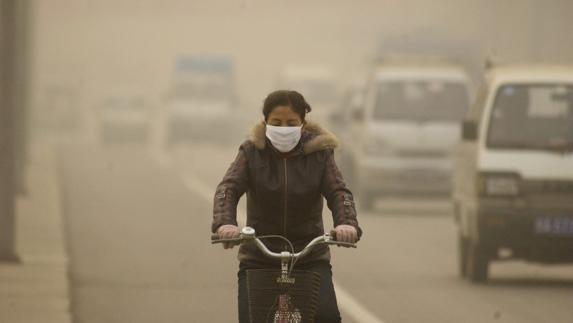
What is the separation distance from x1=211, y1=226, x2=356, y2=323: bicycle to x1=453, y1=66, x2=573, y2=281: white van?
27.6ft

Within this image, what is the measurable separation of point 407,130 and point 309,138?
61.6ft

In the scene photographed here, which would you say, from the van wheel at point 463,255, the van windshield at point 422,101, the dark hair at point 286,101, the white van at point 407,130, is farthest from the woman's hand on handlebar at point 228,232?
the van windshield at point 422,101

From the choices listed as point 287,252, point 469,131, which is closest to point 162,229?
point 469,131

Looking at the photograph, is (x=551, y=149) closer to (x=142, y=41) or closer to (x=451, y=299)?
(x=451, y=299)

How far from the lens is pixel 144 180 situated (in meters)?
36.2

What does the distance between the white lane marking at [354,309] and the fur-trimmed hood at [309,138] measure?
5.30m

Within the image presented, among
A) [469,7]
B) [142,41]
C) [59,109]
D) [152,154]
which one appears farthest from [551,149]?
[142,41]

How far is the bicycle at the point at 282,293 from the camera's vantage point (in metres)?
7.29

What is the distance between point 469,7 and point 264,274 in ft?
364

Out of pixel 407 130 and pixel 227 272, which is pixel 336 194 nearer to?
pixel 227 272

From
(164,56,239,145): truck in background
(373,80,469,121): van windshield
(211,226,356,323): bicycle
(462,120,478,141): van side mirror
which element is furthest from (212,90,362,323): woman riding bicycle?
(164,56,239,145): truck in background

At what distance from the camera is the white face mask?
783 centimetres

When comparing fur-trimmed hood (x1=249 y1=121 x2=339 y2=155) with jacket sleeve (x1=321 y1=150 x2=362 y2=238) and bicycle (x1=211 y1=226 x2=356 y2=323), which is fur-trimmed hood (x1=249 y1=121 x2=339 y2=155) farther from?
bicycle (x1=211 y1=226 x2=356 y2=323)

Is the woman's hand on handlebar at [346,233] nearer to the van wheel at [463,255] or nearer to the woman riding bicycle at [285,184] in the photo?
the woman riding bicycle at [285,184]
